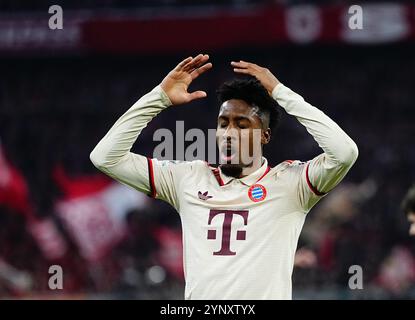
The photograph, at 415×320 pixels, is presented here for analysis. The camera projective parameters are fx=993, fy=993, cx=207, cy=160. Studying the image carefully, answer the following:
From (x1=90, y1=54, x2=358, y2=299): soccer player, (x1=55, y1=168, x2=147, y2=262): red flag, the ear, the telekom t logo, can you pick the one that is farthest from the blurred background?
the telekom t logo

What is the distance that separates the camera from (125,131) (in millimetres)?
4625

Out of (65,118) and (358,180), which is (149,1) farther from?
(358,180)

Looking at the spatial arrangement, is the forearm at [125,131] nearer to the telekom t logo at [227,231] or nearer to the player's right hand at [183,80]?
the player's right hand at [183,80]

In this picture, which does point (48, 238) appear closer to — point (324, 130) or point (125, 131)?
point (125, 131)

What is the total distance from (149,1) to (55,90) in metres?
2.49

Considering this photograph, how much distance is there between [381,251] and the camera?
11.9m

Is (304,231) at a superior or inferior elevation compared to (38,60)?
inferior

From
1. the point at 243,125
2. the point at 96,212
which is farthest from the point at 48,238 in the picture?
the point at 243,125

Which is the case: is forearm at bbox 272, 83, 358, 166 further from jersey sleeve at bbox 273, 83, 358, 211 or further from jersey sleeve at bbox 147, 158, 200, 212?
jersey sleeve at bbox 147, 158, 200, 212

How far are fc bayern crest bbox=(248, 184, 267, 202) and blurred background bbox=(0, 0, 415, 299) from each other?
553 centimetres

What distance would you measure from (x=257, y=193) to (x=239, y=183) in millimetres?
118

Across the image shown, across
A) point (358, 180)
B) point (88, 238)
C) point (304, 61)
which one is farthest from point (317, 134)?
point (304, 61)

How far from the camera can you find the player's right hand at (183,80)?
15.2ft

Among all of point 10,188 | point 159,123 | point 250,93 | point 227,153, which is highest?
point 159,123
